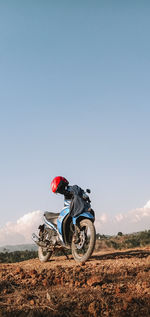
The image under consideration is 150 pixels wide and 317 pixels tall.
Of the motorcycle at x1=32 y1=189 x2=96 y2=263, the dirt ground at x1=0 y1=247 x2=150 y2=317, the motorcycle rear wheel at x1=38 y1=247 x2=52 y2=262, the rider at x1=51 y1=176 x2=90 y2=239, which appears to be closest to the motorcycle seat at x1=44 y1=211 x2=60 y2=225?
the motorcycle at x1=32 y1=189 x2=96 y2=263

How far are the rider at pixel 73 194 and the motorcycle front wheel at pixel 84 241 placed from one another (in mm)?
195

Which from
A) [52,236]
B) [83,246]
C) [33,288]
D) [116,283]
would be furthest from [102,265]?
[52,236]

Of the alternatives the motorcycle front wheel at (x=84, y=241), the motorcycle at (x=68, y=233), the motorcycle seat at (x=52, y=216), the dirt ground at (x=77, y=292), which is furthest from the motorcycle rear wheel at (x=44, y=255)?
the dirt ground at (x=77, y=292)

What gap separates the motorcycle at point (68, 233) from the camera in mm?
6666

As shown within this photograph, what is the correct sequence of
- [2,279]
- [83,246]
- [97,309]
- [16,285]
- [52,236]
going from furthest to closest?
1. [52,236]
2. [83,246]
3. [2,279]
4. [16,285]
5. [97,309]

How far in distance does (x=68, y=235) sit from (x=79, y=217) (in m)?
0.83

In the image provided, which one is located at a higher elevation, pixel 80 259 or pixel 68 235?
pixel 68 235

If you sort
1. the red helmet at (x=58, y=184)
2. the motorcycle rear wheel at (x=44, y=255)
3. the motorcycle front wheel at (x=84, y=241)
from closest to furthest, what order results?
the motorcycle front wheel at (x=84, y=241)
the red helmet at (x=58, y=184)
the motorcycle rear wheel at (x=44, y=255)

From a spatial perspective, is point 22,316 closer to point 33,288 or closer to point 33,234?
point 33,288

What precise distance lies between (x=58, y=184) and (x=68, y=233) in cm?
131

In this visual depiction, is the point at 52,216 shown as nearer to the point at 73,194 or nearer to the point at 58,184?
the point at 58,184

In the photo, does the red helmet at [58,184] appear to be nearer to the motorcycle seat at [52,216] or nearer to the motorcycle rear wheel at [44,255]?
the motorcycle seat at [52,216]

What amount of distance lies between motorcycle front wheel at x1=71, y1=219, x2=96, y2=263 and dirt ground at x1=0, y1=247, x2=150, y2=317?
2.30ft

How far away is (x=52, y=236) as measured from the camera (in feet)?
26.3
